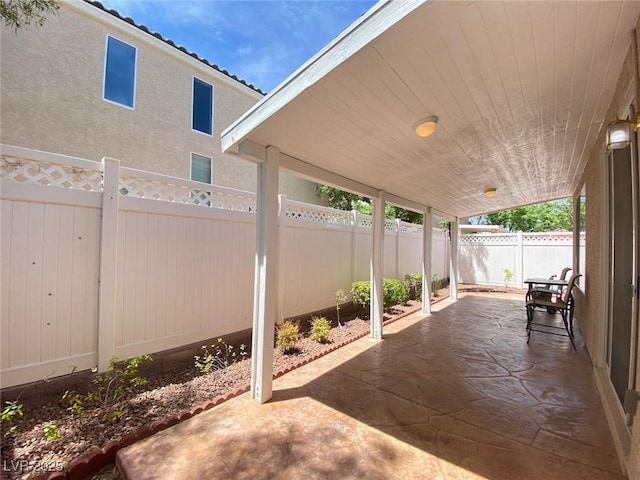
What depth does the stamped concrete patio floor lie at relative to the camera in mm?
2156

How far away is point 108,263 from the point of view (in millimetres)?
3225

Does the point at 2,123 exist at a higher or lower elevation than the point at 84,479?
higher

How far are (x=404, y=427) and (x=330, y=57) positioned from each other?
3.07 meters

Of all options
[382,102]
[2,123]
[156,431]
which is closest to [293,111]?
[382,102]

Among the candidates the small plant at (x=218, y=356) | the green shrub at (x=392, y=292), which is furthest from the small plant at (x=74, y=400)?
the green shrub at (x=392, y=292)

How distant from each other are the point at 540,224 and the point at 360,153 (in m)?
24.7

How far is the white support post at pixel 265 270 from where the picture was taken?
122 inches

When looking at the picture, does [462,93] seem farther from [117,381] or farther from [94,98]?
[94,98]

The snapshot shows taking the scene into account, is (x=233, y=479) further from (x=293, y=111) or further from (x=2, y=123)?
(x=2, y=123)

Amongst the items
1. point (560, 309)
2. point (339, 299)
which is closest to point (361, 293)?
point (339, 299)

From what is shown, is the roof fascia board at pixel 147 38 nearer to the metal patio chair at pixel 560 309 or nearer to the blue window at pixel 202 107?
the blue window at pixel 202 107

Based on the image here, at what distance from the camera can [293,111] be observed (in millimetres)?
2527

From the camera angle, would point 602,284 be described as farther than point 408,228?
No

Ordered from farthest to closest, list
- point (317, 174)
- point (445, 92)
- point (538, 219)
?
point (538, 219), point (317, 174), point (445, 92)
